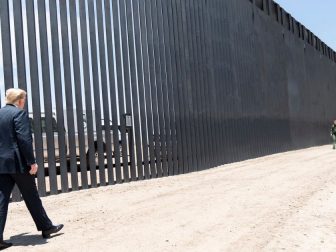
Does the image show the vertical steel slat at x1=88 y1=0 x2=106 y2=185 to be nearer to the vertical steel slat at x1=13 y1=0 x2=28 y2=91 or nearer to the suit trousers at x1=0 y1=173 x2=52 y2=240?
the vertical steel slat at x1=13 y1=0 x2=28 y2=91

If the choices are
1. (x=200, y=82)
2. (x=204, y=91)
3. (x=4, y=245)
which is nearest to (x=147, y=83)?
(x=200, y=82)

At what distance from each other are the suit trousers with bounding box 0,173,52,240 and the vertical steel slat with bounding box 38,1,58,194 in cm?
317

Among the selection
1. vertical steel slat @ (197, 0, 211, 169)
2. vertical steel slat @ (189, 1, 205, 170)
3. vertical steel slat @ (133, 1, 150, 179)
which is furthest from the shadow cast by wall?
vertical steel slat @ (197, 0, 211, 169)

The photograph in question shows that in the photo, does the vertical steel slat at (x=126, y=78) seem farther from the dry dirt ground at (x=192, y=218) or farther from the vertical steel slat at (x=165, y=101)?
the vertical steel slat at (x=165, y=101)

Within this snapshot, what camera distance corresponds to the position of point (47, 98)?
8523 millimetres

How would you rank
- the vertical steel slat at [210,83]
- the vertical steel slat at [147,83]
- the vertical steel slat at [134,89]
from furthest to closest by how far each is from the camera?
the vertical steel slat at [210,83] < the vertical steel slat at [147,83] < the vertical steel slat at [134,89]

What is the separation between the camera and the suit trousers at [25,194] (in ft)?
17.0

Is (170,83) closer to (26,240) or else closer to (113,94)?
(113,94)

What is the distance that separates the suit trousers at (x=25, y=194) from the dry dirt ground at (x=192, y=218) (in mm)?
277

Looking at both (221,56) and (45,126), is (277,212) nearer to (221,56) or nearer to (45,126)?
(45,126)

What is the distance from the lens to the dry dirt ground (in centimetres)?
516

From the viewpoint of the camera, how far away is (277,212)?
21.9 feet

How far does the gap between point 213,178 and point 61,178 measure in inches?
160

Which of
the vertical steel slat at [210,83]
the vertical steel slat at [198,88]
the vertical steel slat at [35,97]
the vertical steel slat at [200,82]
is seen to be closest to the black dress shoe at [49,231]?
the vertical steel slat at [35,97]
